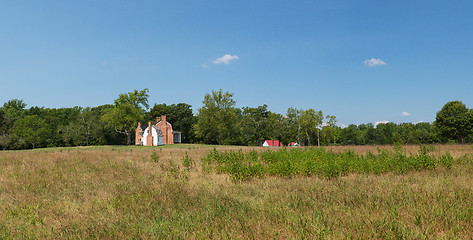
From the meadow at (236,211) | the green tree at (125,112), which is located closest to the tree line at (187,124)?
the green tree at (125,112)

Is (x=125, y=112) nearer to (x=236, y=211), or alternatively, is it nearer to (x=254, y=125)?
(x=254, y=125)

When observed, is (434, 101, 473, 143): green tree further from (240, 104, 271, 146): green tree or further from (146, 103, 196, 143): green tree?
(146, 103, 196, 143): green tree

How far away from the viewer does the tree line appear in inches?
2141

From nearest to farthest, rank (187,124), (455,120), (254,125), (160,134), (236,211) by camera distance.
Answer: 1. (236,211)
2. (455,120)
3. (160,134)
4. (254,125)
5. (187,124)

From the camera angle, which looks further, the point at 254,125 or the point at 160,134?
the point at 254,125

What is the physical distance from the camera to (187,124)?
→ 81125 millimetres

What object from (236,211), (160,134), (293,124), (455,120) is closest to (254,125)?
(293,124)

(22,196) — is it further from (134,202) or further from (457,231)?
(457,231)

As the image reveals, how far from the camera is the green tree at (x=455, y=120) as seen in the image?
52031 mm

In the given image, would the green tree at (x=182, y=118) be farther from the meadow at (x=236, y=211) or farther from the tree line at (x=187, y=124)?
the meadow at (x=236, y=211)

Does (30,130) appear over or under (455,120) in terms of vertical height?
over

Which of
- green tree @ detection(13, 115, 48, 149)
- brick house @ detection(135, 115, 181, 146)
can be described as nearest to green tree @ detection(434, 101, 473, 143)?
brick house @ detection(135, 115, 181, 146)

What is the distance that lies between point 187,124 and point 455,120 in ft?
224

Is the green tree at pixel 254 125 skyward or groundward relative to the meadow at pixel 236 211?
skyward
